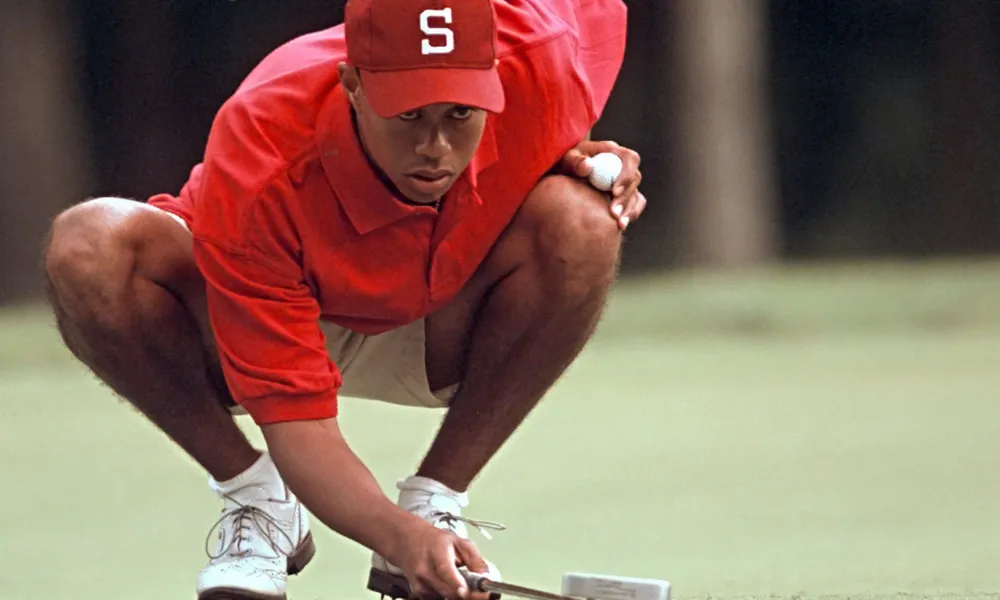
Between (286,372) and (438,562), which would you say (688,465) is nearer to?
(286,372)

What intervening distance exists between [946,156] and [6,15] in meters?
4.71

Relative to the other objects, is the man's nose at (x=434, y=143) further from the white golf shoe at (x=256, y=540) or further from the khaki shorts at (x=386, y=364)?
the white golf shoe at (x=256, y=540)

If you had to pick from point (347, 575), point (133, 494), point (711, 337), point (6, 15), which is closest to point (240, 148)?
point (347, 575)

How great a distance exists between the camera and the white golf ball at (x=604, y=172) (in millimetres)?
2859

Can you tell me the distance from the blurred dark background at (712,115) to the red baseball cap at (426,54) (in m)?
6.14

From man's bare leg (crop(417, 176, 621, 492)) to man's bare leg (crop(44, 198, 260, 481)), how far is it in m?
0.35

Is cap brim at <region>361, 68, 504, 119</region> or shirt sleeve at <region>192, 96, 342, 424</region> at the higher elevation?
cap brim at <region>361, 68, 504, 119</region>

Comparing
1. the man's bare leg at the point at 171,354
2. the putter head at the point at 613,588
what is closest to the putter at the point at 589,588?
the putter head at the point at 613,588

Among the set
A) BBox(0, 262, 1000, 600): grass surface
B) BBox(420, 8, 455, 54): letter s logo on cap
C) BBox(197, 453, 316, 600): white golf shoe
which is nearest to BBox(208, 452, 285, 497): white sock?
BBox(197, 453, 316, 600): white golf shoe

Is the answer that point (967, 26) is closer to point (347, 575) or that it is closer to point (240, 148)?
point (347, 575)

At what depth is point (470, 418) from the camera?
116 inches

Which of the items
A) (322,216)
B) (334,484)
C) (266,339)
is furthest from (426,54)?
(334,484)

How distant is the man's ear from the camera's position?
8.42 ft

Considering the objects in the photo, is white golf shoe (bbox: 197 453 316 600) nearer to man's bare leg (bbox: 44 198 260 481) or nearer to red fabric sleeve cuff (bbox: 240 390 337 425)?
man's bare leg (bbox: 44 198 260 481)
